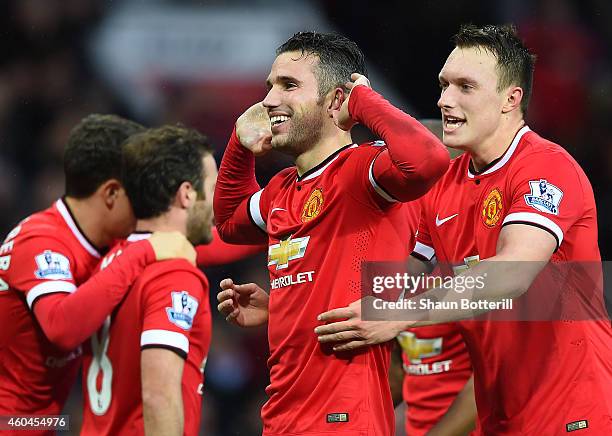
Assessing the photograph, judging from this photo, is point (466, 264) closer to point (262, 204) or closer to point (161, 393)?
point (262, 204)

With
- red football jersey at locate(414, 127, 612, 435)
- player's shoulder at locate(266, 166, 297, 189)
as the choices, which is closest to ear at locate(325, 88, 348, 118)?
player's shoulder at locate(266, 166, 297, 189)

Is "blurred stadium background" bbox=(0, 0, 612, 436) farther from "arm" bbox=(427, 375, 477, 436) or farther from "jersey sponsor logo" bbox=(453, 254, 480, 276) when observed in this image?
"jersey sponsor logo" bbox=(453, 254, 480, 276)

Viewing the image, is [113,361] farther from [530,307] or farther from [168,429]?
[530,307]

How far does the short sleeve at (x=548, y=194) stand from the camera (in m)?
3.21

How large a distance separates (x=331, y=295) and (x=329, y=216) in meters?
0.27

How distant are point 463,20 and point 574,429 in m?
5.11

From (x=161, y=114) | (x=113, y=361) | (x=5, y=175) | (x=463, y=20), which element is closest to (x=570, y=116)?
(x=463, y=20)

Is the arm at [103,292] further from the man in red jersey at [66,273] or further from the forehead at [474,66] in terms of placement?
the forehead at [474,66]

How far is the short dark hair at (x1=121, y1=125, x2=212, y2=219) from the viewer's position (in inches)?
168

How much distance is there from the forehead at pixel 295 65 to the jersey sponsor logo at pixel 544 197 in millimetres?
901

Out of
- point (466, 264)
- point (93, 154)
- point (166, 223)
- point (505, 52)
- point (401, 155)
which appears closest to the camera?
point (401, 155)

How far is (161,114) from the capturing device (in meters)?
7.70

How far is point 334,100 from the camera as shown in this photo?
354 centimetres

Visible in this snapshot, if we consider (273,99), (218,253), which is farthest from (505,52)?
(218,253)
